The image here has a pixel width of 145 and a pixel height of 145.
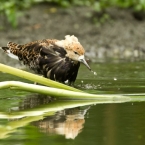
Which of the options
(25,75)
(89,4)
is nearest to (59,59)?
(25,75)

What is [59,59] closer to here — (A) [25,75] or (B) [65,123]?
(A) [25,75]

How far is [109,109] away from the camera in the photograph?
604 centimetres

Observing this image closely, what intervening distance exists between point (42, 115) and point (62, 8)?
9.90 m

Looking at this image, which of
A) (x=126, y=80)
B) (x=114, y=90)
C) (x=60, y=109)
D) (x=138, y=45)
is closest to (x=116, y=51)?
(x=138, y=45)

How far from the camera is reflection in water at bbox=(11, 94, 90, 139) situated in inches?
193

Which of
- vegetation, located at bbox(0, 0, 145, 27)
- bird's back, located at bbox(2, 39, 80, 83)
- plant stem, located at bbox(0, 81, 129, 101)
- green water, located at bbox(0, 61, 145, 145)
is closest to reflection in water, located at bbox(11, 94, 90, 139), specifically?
green water, located at bbox(0, 61, 145, 145)

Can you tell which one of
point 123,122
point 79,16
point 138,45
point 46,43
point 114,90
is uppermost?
point 79,16

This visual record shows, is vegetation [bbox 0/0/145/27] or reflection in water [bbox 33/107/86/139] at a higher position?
vegetation [bbox 0/0/145/27]

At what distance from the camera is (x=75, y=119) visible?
5516 millimetres

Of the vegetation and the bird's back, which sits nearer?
the bird's back

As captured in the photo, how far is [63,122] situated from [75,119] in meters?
0.20

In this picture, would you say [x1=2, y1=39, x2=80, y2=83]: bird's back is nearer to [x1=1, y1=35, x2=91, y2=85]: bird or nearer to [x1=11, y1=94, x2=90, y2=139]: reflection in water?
[x1=1, y1=35, x2=91, y2=85]: bird

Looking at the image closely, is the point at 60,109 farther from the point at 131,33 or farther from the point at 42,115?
the point at 131,33

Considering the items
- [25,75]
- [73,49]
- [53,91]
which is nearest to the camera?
[53,91]
